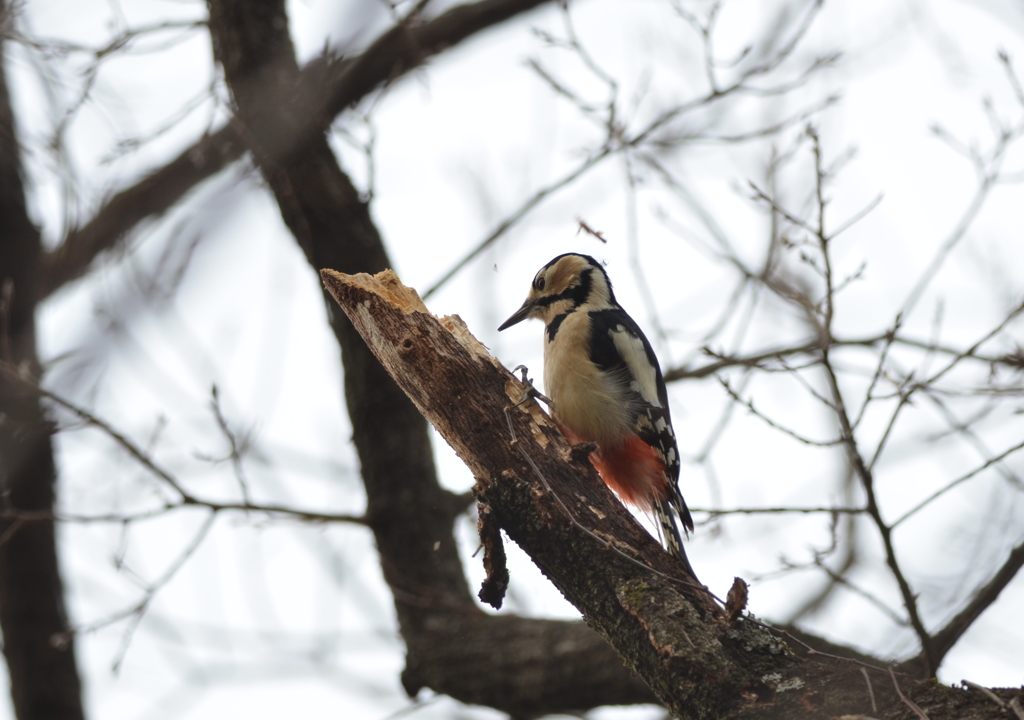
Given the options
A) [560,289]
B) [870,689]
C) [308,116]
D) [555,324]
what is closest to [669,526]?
[555,324]

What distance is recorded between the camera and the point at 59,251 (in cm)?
519

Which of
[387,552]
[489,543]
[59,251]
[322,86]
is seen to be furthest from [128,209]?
[489,543]

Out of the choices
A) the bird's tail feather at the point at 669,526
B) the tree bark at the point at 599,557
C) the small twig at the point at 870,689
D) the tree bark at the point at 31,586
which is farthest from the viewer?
the tree bark at the point at 31,586

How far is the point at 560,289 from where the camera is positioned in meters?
5.01

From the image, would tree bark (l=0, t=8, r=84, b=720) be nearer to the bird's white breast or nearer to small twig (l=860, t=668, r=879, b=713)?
the bird's white breast

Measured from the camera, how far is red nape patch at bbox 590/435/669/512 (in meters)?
4.14

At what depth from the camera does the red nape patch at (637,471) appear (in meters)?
4.14

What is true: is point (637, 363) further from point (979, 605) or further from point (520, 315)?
point (979, 605)

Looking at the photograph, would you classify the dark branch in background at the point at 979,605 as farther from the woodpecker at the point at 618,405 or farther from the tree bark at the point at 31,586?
the tree bark at the point at 31,586

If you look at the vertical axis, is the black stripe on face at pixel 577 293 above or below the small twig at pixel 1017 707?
above

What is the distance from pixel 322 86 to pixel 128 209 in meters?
2.37

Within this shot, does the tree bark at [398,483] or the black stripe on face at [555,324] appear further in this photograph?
the black stripe on face at [555,324]

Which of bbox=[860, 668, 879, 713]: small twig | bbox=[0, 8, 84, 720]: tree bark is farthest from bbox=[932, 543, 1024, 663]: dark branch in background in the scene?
bbox=[0, 8, 84, 720]: tree bark

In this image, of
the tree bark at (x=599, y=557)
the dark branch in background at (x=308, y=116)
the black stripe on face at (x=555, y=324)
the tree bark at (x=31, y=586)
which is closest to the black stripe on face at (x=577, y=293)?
the black stripe on face at (x=555, y=324)
